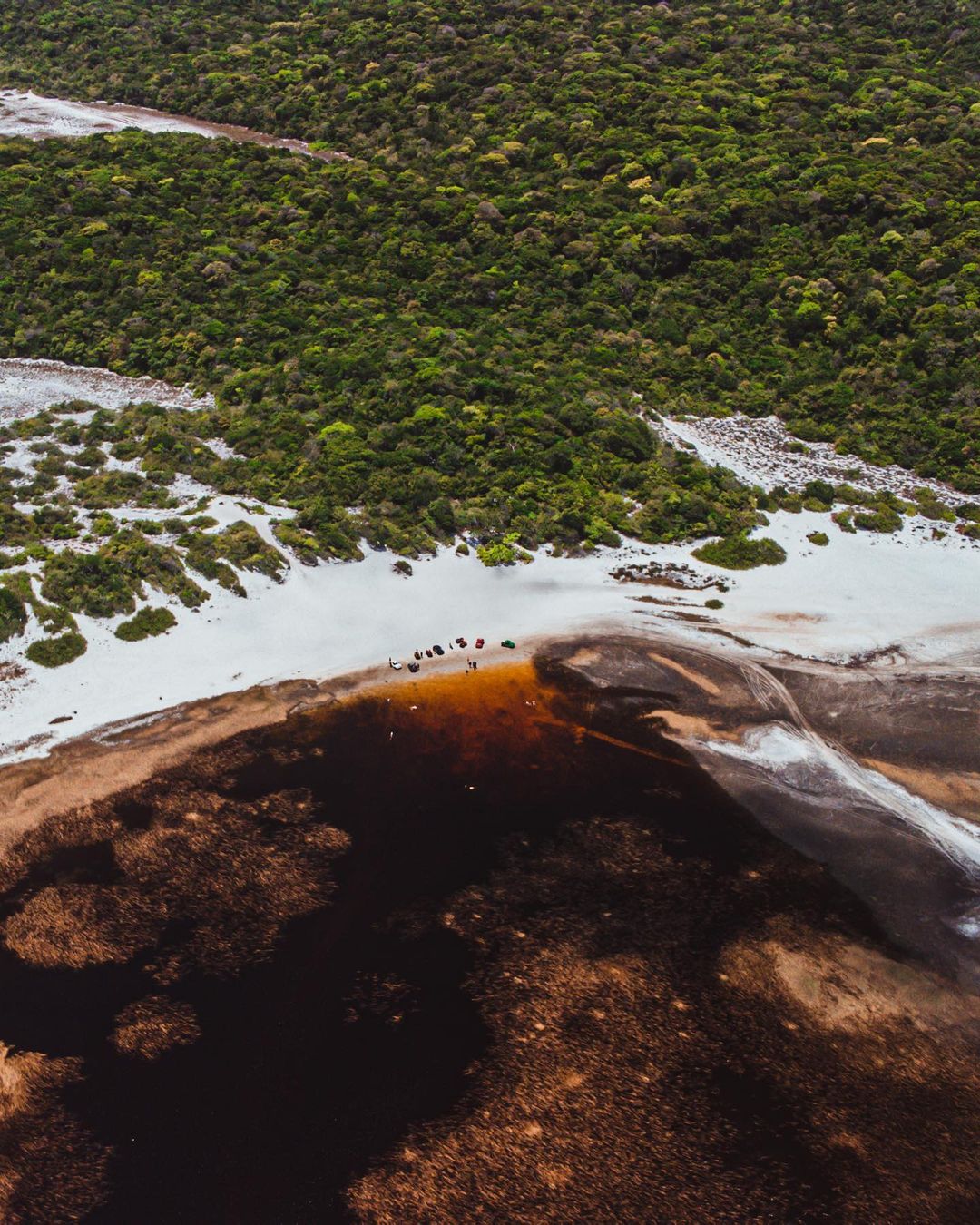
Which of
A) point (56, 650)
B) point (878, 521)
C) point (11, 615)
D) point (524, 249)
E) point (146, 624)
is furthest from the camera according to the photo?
point (524, 249)

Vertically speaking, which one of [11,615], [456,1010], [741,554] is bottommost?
[456,1010]

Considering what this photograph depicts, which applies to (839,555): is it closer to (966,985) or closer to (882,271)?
(966,985)

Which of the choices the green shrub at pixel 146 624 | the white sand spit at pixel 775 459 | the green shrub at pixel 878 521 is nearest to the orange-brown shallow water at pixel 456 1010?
the green shrub at pixel 146 624

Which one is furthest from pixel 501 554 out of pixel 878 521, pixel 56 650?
pixel 56 650

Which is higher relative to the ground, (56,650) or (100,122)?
(100,122)

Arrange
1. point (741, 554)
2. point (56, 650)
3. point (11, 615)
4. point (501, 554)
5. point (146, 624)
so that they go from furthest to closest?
point (741, 554) < point (501, 554) < point (146, 624) < point (11, 615) < point (56, 650)

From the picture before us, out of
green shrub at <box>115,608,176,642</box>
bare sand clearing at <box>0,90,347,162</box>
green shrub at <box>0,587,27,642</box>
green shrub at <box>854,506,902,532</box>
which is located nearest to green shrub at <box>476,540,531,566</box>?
green shrub at <box>115,608,176,642</box>

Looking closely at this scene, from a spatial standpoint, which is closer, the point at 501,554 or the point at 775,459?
the point at 501,554

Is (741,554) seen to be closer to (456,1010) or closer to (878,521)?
(878,521)

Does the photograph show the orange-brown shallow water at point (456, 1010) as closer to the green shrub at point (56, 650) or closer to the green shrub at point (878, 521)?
the green shrub at point (56, 650)
